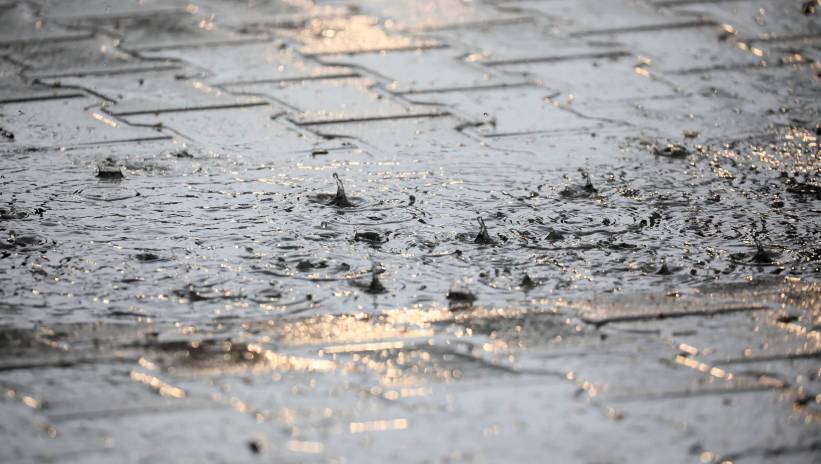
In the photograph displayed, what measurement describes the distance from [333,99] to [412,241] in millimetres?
1768

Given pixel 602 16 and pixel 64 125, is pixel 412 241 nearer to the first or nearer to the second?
pixel 64 125

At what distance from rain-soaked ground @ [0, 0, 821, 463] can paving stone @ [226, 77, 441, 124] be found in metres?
0.02

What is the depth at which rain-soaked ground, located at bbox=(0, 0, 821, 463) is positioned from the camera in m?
3.03

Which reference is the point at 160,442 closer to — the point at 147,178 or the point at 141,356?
the point at 141,356

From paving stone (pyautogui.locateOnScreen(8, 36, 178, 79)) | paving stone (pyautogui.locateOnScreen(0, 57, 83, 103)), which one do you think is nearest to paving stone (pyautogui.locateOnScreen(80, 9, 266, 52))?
paving stone (pyautogui.locateOnScreen(8, 36, 178, 79))

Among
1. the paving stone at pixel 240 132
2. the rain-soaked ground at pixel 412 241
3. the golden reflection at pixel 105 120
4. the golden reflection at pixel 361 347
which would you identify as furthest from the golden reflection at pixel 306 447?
the golden reflection at pixel 105 120

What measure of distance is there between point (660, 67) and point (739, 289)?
8.72 ft

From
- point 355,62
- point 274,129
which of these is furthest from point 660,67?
point 274,129

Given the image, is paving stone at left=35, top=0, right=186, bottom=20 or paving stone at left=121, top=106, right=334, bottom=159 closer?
paving stone at left=121, top=106, right=334, bottom=159

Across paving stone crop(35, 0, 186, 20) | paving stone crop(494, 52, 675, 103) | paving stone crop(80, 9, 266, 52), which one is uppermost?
paving stone crop(494, 52, 675, 103)

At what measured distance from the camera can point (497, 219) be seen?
4363mm

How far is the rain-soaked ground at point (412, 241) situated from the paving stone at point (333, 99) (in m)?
0.02

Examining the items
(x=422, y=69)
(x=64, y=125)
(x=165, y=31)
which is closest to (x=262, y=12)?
(x=165, y=31)

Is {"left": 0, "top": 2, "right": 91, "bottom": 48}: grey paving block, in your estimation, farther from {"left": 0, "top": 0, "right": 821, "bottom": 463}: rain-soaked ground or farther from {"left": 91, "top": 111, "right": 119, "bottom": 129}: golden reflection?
{"left": 91, "top": 111, "right": 119, "bottom": 129}: golden reflection
